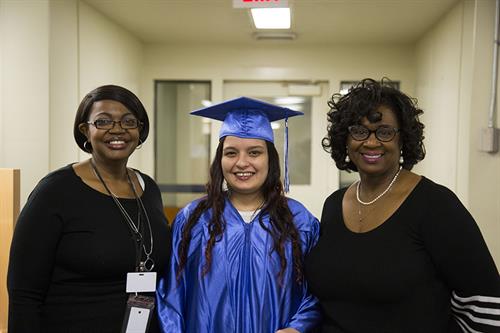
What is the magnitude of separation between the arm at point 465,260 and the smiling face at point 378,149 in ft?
0.69

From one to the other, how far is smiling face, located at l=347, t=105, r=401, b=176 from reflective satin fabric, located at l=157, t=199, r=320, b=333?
397mm

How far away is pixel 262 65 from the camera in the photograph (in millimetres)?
4668

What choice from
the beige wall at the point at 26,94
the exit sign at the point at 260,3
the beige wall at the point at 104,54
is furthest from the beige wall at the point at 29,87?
the exit sign at the point at 260,3

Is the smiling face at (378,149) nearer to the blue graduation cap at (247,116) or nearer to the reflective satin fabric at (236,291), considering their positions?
the blue graduation cap at (247,116)

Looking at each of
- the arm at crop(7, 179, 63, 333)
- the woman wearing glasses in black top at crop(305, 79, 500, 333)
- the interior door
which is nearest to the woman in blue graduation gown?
the woman wearing glasses in black top at crop(305, 79, 500, 333)

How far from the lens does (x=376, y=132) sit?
1.50 m

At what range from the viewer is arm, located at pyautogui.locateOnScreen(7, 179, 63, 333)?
1.53m

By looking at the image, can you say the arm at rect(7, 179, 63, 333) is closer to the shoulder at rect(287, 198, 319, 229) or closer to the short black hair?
the short black hair

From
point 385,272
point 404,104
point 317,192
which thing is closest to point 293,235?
point 385,272

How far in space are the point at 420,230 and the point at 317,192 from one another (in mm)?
3324

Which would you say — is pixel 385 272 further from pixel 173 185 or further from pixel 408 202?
pixel 173 185

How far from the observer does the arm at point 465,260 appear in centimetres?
135

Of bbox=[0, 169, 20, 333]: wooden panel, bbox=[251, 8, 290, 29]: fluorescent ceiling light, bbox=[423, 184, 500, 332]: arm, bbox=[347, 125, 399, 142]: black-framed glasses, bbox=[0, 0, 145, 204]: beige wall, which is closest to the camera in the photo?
bbox=[423, 184, 500, 332]: arm

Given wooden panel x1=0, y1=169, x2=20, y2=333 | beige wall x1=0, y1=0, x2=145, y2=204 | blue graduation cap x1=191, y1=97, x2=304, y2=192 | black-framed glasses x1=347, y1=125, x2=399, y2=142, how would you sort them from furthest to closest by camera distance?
beige wall x1=0, y1=0, x2=145, y2=204 → wooden panel x1=0, y1=169, x2=20, y2=333 → blue graduation cap x1=191, y1=97, x2=304, y2=192 → black-framed glasses x1=347, y1=125, x2=399, y2=142
